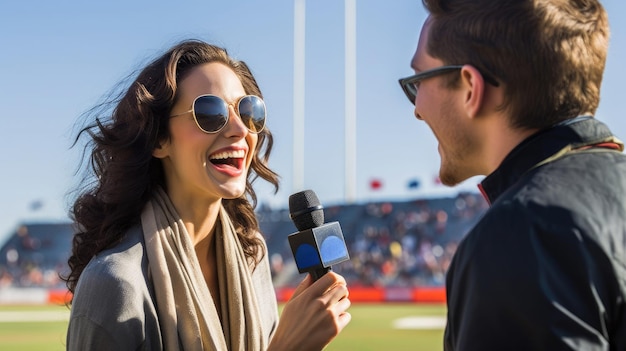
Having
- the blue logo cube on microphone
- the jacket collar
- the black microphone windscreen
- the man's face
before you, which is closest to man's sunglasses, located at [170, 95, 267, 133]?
the black microphone windscreen

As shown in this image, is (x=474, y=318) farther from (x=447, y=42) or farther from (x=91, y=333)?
(x=91, y=333)

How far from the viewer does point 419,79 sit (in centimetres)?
230

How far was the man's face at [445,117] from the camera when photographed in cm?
218

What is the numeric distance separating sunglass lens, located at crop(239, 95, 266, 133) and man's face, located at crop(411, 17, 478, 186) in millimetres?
1387

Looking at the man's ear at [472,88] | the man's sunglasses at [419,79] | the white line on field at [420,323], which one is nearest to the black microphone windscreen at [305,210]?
the man's sunglasses at [419,79]

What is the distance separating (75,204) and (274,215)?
130ft

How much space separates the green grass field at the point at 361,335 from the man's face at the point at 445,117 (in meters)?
9.42

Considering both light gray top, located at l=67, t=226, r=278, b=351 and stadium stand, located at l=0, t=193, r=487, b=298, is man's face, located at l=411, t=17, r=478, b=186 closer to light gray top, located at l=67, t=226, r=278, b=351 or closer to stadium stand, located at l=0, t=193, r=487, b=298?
light gray top, located at l=67, t=226, r=278, b=351

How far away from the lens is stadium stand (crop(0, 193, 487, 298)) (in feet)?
108

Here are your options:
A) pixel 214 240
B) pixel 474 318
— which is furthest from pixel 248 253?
pixel 474 318

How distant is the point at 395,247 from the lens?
35594 millimetres

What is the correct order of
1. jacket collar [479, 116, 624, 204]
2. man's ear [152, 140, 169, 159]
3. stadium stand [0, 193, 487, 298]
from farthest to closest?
stadium stand [0, 193, 487, 298], man's ear [152, 140, 169, 159], jacket collar [479, 116, 624, 204]

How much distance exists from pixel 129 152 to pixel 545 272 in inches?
91.3

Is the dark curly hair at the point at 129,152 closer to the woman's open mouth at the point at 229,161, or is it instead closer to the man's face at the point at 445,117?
the woman's open mouth at the point at 229,161
